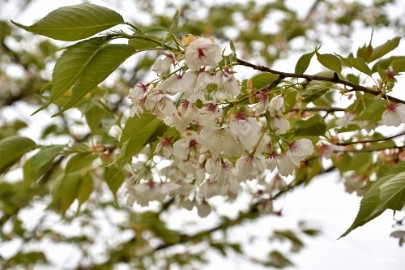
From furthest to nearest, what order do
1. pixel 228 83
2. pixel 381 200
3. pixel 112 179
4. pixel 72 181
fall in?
pixel 72 181 < pixel 112 179 < pixel 228 83 < pixel 381 200

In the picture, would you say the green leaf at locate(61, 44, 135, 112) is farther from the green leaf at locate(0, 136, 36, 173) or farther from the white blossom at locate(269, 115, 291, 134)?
the green leaf at locate(0, 136, 36, 173)

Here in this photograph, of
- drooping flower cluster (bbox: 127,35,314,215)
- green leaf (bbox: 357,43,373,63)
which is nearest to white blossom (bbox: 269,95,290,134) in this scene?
drooping flower cluster (bbox: 127,35,314,215)

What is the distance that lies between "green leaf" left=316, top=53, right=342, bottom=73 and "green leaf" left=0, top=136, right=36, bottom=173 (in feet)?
2.22

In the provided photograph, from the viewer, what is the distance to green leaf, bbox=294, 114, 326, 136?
0.84 m

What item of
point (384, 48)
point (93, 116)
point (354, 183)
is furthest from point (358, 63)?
point (93, 116)

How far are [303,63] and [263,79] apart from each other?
0.09 meters

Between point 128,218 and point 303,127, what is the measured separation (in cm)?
213

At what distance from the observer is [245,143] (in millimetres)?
688

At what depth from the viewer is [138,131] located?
2.55 ft

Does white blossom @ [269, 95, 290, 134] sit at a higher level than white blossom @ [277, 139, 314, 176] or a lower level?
higher

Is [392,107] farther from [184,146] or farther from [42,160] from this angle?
[42,160]

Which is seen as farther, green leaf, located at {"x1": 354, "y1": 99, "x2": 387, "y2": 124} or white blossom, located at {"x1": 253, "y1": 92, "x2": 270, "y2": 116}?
green leaf, located at {"x1": 354, "y1": 99, "x2": 387, "y2": 124}

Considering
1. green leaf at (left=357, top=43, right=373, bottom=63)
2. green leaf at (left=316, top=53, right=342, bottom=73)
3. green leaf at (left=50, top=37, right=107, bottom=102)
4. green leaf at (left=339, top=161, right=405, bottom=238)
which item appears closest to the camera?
green leaf at (left=339, top=161, right=405, bottom=238)

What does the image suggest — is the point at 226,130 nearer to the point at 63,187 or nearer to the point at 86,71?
the point at 86,71
